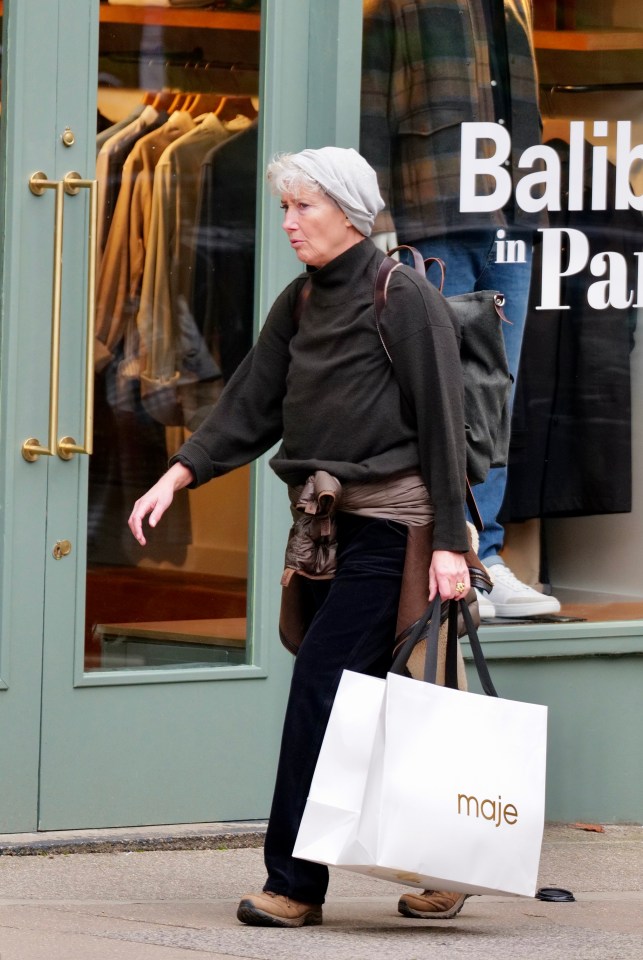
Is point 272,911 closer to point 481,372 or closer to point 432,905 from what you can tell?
point 432,905

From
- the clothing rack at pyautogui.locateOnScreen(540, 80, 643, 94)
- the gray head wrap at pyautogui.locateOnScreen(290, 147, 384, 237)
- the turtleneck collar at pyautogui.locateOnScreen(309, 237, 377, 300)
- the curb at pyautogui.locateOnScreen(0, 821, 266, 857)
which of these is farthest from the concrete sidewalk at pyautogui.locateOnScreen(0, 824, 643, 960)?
the clothing rack at pyautogui.locateOnScreen(540, 80, 643, 94)

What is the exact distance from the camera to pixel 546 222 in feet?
18.2

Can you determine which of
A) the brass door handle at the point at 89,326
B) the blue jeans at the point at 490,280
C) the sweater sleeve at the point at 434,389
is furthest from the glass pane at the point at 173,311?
the sweater sleeve at the point at 434,389

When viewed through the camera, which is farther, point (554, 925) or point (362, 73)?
point (362, 73)

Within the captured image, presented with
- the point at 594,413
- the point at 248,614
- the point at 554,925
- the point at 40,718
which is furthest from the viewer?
the point at 594,413

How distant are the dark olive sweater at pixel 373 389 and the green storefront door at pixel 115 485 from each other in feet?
3.64

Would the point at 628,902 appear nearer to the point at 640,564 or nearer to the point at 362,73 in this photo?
the point at 640,564

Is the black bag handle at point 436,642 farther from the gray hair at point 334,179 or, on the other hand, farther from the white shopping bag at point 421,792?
the gray hair at point 334,179

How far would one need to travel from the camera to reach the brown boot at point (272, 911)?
151 inches

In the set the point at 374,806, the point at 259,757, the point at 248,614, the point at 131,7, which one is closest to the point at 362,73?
the point at 131,7

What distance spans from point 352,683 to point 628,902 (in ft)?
4.35

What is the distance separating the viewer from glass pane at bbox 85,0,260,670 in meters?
5.04

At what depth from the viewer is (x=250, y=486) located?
5.21 meters

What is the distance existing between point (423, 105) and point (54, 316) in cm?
147
